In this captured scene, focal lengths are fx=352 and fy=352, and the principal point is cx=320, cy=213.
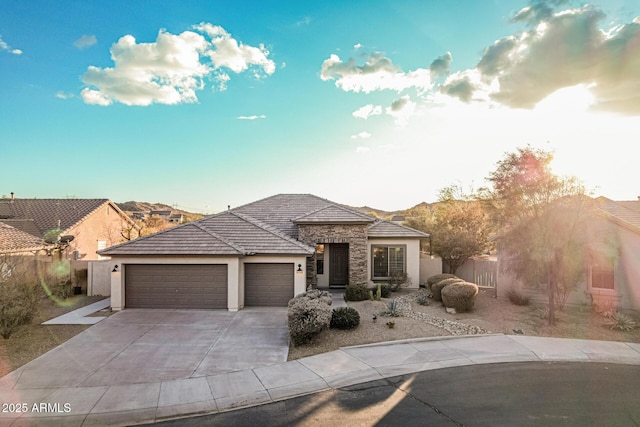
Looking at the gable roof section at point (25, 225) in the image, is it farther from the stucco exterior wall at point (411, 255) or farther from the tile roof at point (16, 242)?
the stucco exterior wall at point (411, 255)

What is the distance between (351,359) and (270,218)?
12.9 metres

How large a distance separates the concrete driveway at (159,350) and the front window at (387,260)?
7.22 meters

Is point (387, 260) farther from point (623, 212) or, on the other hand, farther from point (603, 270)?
point (623, 212)

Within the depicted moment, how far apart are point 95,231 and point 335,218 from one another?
2170cm

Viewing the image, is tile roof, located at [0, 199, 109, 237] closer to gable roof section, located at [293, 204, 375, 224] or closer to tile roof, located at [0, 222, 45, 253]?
tile roof, located at [0, 222, 45, 253]

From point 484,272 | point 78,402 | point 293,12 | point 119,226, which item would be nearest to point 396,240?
point 484,272

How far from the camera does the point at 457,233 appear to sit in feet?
66.8

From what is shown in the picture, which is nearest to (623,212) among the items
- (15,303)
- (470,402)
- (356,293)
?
(356,293)

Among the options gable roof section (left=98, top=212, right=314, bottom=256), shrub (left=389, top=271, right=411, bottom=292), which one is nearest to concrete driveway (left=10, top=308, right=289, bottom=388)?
gable roof section (left=98, top=212, right=314, bottom=256)

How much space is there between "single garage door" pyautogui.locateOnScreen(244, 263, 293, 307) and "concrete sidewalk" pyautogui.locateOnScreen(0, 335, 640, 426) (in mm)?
5928

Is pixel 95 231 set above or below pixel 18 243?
above

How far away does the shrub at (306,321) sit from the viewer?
33.7 feet

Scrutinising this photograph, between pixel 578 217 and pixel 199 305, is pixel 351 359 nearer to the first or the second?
pixel 199 305

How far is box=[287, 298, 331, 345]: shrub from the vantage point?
33.7 ft
